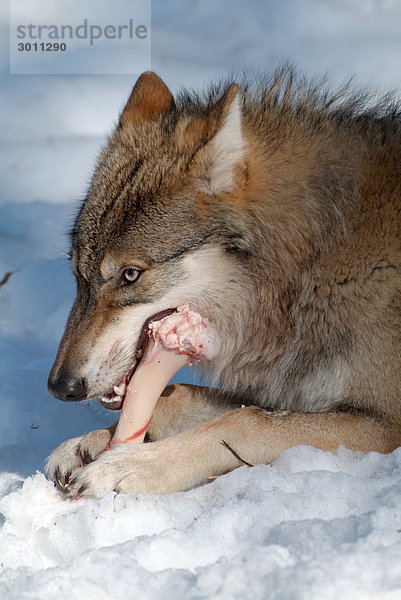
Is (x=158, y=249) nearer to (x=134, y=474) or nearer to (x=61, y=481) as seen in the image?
(x=134, y=474)

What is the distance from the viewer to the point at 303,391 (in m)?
2.81

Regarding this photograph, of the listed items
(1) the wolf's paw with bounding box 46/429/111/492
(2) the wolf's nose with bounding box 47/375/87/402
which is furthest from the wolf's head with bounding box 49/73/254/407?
(1) the wolf's paw with bounding box 46/429/111/492

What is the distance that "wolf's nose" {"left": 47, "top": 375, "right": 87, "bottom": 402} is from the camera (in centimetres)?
260

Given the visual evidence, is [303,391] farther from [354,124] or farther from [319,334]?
[354,124]

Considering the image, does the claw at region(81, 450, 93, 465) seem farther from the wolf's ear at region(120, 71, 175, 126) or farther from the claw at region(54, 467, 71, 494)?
the wolf's ear at region(120, 71, 175, 126)

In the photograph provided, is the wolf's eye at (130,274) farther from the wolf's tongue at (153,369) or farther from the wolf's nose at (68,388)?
the wolf's nose at (68,388)

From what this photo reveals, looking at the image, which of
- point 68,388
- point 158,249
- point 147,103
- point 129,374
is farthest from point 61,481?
point 147,103

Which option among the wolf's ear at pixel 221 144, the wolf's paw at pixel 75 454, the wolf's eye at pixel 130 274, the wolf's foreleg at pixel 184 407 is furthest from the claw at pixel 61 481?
the wolf's ear at pixel 221 144

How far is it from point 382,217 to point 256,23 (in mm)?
4548

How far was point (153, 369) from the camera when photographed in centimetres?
272

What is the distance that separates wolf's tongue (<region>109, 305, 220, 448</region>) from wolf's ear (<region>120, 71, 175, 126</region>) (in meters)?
0.92

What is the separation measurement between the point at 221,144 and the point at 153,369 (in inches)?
34.7

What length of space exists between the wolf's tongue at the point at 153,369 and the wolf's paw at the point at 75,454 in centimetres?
16

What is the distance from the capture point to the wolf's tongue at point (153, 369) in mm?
2688
